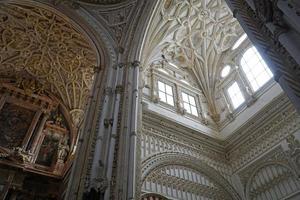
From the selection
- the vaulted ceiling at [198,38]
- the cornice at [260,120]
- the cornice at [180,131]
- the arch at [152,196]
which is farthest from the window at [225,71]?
the arch at [152,196]

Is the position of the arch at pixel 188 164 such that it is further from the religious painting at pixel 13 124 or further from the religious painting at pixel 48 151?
the religious painting at pixel 13 124

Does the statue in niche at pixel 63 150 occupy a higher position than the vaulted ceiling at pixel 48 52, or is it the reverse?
the vaulted ceiling at pixel 48 52

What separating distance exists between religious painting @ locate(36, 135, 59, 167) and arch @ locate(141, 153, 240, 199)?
6.35 meters

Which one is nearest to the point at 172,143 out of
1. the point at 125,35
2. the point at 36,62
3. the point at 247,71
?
the point at 125,35

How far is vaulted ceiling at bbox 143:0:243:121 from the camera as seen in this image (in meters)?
12.1

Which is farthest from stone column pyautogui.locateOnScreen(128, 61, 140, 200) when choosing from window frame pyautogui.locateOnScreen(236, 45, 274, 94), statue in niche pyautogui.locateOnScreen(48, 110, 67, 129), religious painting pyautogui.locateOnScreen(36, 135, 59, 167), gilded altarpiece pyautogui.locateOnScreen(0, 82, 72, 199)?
statue in niche pyautogui.locateOnScreen(48, 110, 67, 129)

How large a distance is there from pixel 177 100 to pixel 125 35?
13.3 ft

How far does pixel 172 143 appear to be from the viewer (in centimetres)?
948

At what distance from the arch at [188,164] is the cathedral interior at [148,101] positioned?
0.15 feet

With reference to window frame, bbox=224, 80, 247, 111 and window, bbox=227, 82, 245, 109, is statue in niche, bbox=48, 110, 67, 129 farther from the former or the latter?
window, bbox=227, 82, 245, 109

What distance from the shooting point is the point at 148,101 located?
10.6 metres

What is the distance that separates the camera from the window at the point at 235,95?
38.7ft

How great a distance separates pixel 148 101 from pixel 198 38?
217 inches

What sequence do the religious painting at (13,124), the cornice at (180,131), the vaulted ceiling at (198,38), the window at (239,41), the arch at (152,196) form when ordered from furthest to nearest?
the window at (239,41)
the vaulted ceiling at (198,38)
the religious painting at (13,124)
the cornice at (180,131)
the arch at (152,196)
